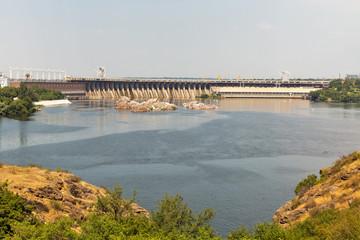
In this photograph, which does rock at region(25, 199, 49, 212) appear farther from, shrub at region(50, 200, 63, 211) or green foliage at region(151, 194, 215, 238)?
green foliage at region(151, 194, 215, 238)

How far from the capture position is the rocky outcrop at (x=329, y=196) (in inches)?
1452

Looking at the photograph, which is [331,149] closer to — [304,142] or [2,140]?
[304,142]

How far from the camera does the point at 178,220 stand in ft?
113

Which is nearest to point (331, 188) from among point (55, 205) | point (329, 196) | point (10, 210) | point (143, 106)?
point (329, 196)

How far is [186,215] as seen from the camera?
35.0m

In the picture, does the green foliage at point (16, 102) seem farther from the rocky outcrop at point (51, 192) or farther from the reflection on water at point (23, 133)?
the rocky outcrop at point (51, 192)

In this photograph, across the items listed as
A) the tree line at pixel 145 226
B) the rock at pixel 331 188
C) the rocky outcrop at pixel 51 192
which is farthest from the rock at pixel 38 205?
the rock at pixel 331 188

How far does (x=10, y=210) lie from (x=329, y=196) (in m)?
30.7

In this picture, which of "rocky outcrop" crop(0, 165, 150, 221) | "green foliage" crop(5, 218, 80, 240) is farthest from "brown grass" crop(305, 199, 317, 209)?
"green foliage" crop(5, 218, 80, 240)

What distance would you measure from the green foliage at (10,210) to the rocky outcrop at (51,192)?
1534 mm

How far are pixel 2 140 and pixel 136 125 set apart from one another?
143 ft

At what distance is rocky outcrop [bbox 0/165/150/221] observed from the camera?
35.9m

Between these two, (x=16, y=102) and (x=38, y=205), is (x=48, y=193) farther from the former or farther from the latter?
(x=16, y=102)

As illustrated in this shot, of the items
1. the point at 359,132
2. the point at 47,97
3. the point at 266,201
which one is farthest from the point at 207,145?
the point at 47,97
